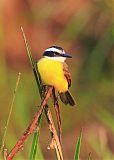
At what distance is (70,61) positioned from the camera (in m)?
5.46

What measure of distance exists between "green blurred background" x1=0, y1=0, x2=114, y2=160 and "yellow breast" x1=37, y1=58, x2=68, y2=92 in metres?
2.23

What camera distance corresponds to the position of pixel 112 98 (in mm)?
4770

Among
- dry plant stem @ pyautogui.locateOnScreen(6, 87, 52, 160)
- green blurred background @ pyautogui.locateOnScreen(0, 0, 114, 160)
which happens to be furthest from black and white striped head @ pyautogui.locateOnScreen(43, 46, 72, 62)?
green blurred background @ pyautogui.locateOnScreen(0, 0, 114, 160)

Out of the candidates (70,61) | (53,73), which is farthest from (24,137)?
(70,61)

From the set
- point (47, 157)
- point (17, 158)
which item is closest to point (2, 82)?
point (47, 157)

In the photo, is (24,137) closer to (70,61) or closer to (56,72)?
(56,72)

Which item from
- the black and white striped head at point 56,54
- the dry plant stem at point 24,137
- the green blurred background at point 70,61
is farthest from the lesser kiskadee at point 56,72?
the green blurred background at point 70,61

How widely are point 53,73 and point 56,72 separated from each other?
23mm

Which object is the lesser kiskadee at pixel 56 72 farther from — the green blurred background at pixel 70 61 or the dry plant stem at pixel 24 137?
the green blurred background at pixel 70 61

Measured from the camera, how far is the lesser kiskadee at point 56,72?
1421 mm

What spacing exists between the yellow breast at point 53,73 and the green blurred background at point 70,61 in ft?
7.31

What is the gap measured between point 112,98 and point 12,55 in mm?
1220

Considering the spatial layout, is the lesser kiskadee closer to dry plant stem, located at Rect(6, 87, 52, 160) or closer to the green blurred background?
dry plant stem, located at Rect(6, 87, 52, 160)

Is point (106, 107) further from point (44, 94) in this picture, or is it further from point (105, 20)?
point (44, 94)
